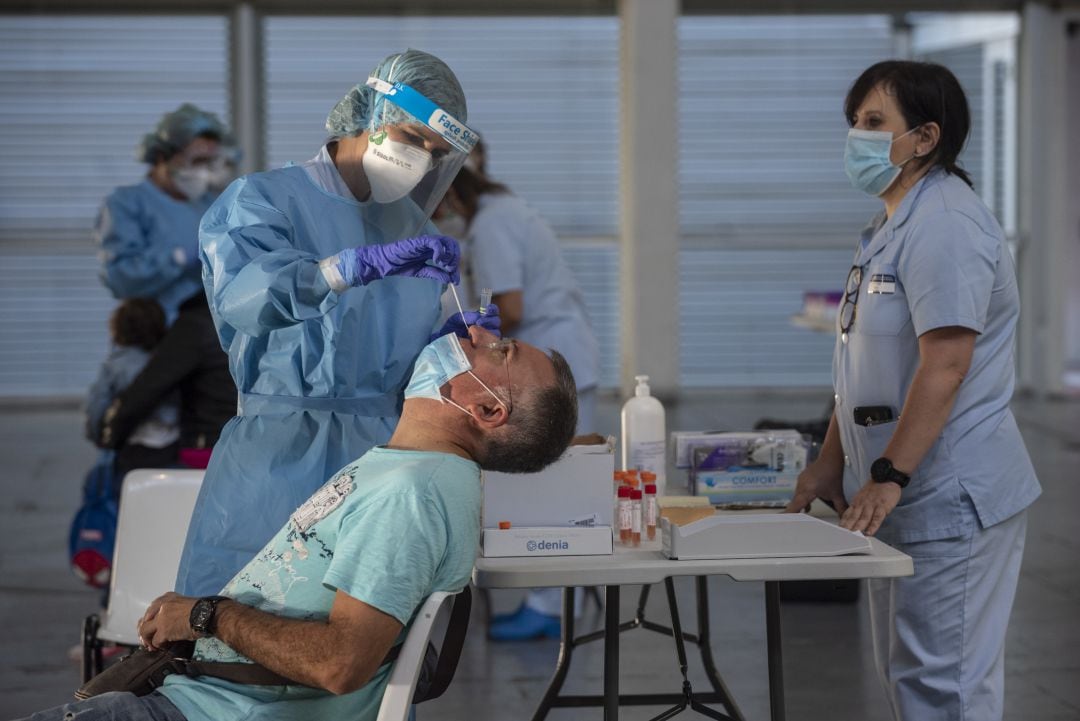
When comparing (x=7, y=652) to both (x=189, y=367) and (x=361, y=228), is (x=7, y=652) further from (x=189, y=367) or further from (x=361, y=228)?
(x=361, y=228)

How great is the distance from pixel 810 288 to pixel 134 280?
6.16 m

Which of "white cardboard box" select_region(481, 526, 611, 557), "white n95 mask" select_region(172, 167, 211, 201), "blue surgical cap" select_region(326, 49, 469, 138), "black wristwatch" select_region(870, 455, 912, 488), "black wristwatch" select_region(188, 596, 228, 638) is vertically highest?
"white n95 mask" select_region(172, 167, 211, 201)

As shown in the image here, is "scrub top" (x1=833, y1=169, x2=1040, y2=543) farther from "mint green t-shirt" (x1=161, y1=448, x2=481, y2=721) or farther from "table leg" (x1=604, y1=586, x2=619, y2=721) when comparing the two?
"mint green t-shirt" (x1=161, y1=448, x2=481, y2=721)

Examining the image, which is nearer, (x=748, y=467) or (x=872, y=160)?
(x=872, y=160)

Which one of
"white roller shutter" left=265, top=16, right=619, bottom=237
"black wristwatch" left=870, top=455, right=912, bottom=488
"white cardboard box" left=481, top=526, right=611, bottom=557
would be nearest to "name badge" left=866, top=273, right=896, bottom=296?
"black wristwatch" left=870, top=455, right=912, bottom=488

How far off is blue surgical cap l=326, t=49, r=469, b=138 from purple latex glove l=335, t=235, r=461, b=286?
0.33 meters

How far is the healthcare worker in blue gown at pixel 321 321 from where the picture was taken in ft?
7.09

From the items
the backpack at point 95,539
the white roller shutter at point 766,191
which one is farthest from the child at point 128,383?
the white roller shutter at point 766,191

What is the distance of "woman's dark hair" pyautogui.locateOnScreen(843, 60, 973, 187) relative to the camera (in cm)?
240

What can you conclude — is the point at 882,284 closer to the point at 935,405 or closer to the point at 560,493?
the point at 935,405

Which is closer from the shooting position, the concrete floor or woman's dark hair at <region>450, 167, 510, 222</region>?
the concrete floor

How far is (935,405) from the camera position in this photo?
224 cm

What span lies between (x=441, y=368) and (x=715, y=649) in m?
2.38

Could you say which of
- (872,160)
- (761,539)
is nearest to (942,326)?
(872,160)
